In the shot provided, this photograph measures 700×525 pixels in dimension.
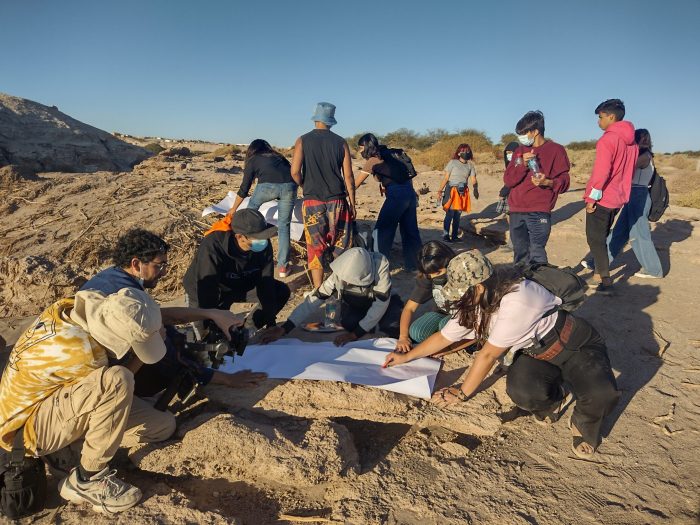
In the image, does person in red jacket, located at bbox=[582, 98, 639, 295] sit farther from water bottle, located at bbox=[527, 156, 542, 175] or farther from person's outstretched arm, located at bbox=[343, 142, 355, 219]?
person's outstretched arm, located at bbox=[343, 142, 355, 219]

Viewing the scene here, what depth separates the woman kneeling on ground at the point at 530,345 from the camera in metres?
2.21

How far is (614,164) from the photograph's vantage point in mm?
3959

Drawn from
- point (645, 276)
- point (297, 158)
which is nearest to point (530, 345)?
point (297, 158)

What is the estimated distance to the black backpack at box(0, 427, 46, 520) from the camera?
1955 millimetres

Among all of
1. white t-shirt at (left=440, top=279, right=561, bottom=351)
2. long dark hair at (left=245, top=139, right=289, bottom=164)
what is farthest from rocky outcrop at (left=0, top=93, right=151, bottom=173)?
white t-shirt at (left=440, top=279, right=561, bottom=351)

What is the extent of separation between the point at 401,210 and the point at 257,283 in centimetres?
200

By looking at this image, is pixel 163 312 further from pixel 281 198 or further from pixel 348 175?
pixel 281 198

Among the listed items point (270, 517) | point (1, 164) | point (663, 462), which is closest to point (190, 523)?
point (270, 517)

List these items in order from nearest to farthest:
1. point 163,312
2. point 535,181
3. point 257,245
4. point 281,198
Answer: point 163,312 < point 257,245 < point 535,181 < point 281,198

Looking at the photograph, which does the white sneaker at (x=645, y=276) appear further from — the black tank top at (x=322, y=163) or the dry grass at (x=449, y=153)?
the dry grass at (x=449, y=153)

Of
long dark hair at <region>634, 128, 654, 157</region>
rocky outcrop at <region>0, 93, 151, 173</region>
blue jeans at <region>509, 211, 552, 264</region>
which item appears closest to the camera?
blue jeans at <region>509, 211, 552, 264</region>

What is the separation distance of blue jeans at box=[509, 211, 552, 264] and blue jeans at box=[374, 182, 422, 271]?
1.12m

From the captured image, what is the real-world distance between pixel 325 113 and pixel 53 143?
1485cm

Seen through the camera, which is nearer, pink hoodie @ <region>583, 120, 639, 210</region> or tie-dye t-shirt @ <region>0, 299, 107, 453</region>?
tie-dye t-shirt @ <region>0, 299, 107, 453</region>
